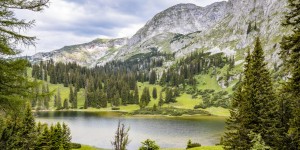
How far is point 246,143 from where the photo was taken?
108ft

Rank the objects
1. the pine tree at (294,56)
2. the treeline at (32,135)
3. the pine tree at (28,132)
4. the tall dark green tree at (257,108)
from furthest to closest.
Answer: the pine tree at (28,132) < the treeline at (32,135) < the tall dark green tree at (257,108) < the pine tree at (294,56)

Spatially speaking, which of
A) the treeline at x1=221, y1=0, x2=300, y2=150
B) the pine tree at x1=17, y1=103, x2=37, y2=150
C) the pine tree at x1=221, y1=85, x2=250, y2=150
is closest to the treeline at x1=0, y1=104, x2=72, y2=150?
the pine tree at x1=17, y1=103, x2=37, y2=150

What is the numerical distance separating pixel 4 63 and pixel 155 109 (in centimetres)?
15322

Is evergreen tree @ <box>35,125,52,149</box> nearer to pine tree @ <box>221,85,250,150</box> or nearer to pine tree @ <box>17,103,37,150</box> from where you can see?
pine tree @ <box>17,103,37,150</box>

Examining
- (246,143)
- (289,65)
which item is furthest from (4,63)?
(246,143)

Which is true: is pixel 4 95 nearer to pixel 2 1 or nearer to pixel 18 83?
pixel 18 83

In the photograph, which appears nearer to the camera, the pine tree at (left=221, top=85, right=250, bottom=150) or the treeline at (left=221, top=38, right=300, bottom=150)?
the treeline at (left=221, top=38, right=300, bottom=150)

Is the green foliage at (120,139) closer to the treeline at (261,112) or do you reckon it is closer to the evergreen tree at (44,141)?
the treeline at (261,112)

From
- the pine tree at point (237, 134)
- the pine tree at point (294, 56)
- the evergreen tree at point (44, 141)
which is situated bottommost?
the evergreen tree at point (44, 141)

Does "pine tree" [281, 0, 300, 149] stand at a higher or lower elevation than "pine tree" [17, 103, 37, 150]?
higher

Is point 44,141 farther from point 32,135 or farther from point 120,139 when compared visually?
point 120,139

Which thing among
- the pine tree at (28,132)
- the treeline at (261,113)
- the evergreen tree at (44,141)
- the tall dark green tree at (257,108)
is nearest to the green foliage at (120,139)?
the treeline at (261,113)

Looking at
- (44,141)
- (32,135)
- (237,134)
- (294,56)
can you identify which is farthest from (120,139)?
(44,141)

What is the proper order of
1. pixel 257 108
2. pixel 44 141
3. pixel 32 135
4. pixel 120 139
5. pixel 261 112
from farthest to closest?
1. pixel 44 141
2. pixel 32 135
3. pixel 257 108
4. pixel 261 112
5. pixel 120 139
